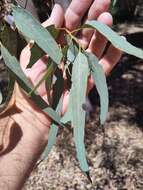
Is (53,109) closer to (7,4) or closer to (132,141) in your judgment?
(7,4)

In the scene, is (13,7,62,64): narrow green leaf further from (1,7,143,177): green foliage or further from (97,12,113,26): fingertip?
(97,12,113,26): fingertip

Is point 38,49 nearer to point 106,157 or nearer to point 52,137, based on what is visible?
point 52,137

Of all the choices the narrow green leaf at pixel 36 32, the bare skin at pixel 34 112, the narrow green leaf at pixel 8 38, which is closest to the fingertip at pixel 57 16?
the bare skin at pixel 34 112

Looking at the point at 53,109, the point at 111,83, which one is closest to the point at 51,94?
the point at 53,109

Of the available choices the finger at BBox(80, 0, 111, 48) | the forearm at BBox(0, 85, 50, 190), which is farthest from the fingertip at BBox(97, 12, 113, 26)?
the forearm at BBox(0, 85, 50, 190)

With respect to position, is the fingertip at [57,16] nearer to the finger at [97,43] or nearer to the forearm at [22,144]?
the finger at [97,43]

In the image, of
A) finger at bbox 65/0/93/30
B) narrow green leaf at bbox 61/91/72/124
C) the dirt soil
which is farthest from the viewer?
the dirt soil

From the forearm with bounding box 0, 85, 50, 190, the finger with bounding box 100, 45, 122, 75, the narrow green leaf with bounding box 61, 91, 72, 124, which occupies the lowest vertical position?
the forearm with bounding box 0, 85, 50, 190
